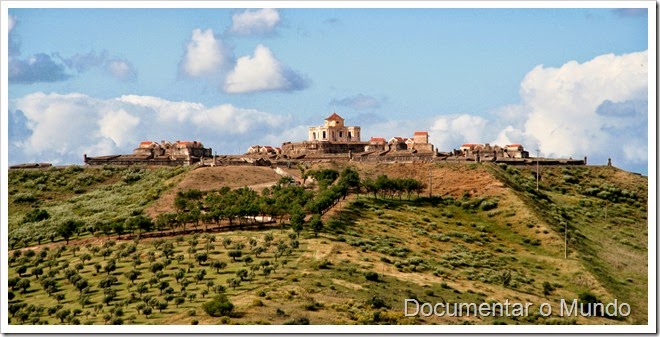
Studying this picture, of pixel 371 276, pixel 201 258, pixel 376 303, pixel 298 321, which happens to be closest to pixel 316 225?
pixel 201 258

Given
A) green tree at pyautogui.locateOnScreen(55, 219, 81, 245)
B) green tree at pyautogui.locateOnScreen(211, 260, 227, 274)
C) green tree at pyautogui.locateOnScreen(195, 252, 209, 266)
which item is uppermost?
green tree at pyautogui.locateOnScreen(55, 219, 81, 245)

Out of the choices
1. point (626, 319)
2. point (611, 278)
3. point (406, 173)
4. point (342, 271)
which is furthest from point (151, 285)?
point (406, 173)

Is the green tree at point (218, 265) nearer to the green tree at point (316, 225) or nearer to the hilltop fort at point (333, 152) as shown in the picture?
the green tree at point (316, 225)

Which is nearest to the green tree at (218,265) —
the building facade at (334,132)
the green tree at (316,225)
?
the green tree at (316,225)

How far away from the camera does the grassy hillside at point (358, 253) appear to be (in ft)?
206

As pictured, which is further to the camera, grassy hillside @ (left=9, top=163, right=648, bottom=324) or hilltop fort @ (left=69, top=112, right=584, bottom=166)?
hilltop fort @ (left=69, top=112, right=584, bottom=166)

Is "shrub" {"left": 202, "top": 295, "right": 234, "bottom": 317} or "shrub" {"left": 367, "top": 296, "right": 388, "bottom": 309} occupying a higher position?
"shrub" {"left": 202, "top": 295, "right": 234, "bottom": 317}

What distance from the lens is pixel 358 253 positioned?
79812 mm

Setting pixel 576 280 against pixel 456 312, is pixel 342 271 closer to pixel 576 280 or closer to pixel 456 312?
pixel 456 312

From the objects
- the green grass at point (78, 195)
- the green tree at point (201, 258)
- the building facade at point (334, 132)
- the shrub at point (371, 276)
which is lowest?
the shrub at point (371, 276)

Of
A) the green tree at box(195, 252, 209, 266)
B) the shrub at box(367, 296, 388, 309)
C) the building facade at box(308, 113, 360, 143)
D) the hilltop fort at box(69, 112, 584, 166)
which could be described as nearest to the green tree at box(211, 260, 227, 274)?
the green tree at box(195, 252, 209, 266)

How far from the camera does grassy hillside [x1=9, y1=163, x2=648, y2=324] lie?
2472 inches

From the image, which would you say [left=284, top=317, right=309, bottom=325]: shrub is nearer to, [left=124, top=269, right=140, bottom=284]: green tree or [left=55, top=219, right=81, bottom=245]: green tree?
[left=124, top=269, right=140, bottom=284]: green tree

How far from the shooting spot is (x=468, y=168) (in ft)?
395
